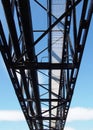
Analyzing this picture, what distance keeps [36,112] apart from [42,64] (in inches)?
542

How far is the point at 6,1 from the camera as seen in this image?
43.7 feet

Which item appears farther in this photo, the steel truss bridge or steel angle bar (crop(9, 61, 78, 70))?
steel angle bar (crop(9, 61, 78, 70))

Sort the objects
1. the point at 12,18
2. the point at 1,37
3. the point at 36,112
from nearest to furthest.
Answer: the point at 12,18 < the point at 1,37 < the point at 36,112

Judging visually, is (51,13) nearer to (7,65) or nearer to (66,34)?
(66,34)

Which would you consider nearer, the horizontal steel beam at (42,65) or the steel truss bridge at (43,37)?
the steel truss bridge at (43,37)

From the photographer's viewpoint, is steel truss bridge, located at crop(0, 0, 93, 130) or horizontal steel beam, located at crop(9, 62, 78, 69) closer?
steel truss bridge, located at crop(0, 0, 93, 130)

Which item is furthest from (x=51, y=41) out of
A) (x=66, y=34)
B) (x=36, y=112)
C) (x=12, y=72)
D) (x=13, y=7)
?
(x=36, y=112)

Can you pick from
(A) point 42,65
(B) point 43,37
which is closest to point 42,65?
(A) point 42,65

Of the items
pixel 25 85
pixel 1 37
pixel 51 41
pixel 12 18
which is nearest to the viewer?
pixel 12 18

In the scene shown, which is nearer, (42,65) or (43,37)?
(43,37)

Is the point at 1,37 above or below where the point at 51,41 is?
below

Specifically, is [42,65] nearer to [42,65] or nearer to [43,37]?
[42,65]

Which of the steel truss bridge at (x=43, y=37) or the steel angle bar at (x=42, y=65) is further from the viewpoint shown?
the steel angle bar at (x=42, y=65)

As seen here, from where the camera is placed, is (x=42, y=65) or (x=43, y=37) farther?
(x=42, y=65)
